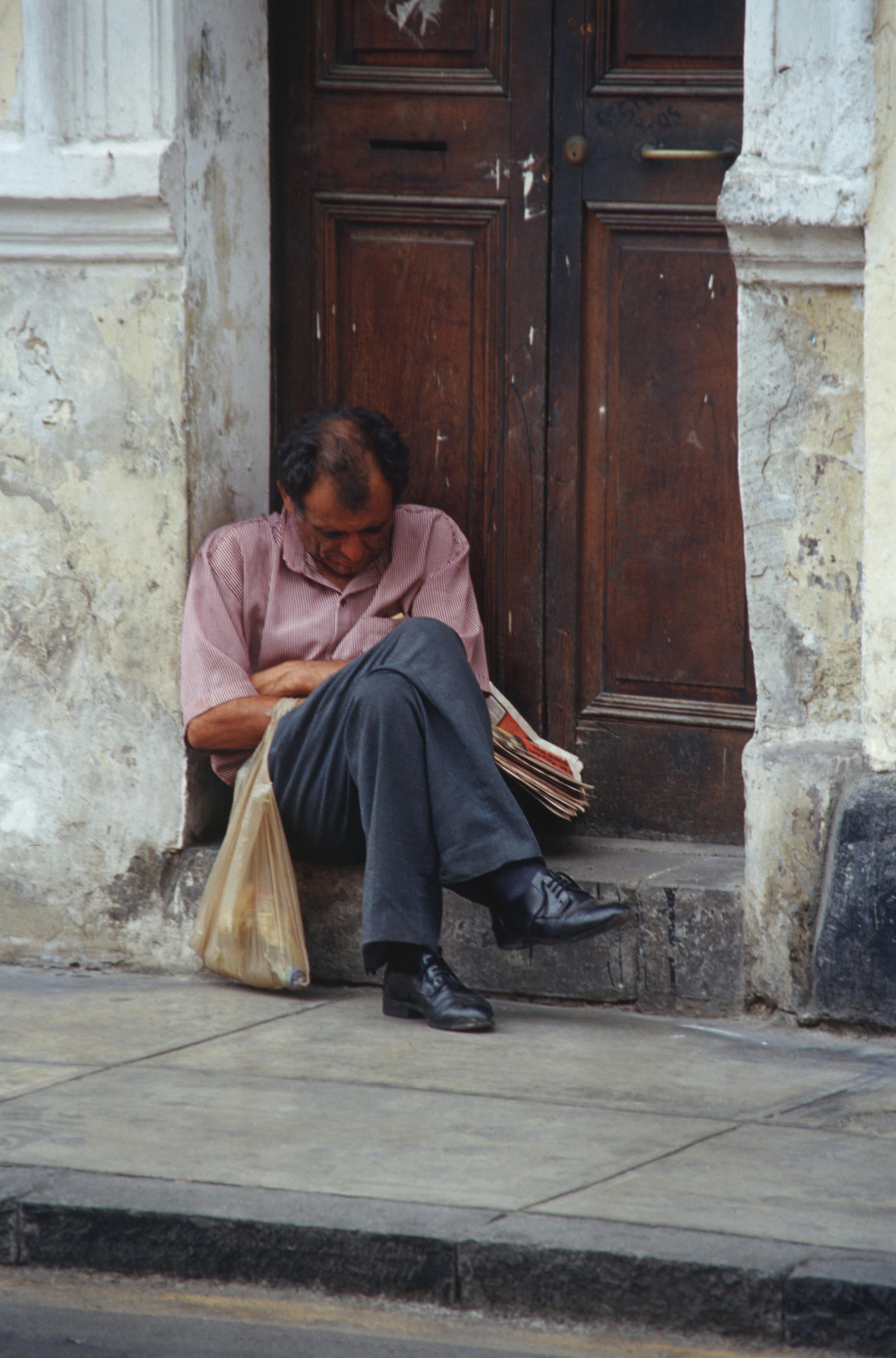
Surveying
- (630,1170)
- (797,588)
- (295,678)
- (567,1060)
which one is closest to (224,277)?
(295,678)

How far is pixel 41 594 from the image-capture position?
15.6 ft

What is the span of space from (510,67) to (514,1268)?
2.97 meters

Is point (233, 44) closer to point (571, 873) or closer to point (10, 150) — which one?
point (10, 150)

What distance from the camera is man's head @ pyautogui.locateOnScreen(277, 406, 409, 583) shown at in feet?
14.7

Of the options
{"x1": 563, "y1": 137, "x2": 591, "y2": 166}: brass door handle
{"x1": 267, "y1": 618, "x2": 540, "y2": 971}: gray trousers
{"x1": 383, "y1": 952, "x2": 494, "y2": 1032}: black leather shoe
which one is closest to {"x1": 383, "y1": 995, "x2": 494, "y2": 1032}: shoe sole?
{"x1": 383, "y1": 952, "x2": 494, "y2": 1032}: black leather shoe

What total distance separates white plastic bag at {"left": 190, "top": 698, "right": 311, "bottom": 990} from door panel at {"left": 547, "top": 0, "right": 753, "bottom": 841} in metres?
0.85

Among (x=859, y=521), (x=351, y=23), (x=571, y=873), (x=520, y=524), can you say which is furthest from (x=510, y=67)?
(x=571, y=873)

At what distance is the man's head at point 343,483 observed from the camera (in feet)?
14.7

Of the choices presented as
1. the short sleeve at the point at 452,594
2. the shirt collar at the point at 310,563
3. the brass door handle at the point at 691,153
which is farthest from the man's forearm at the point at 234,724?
the brass door handle at the point at 691,153

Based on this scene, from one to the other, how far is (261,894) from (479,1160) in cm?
128

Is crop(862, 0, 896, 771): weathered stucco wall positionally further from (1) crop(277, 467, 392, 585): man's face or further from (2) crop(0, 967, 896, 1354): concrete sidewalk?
(1) crop(277, 467, 392, 585): man's face

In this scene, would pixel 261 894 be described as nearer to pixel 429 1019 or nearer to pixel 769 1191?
pixel 429 1019

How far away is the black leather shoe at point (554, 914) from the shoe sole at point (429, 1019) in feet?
0.61

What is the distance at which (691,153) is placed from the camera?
4.52m
